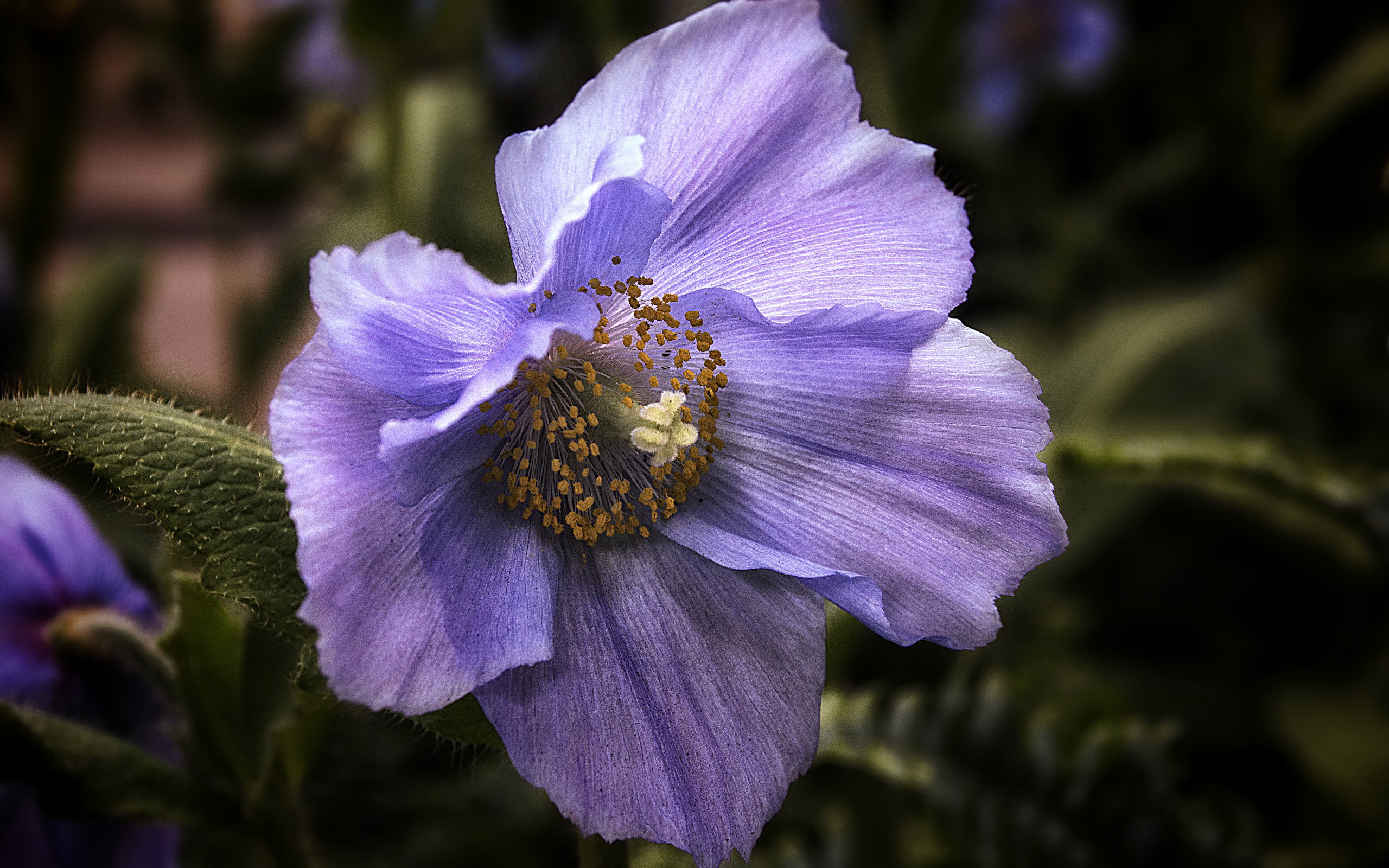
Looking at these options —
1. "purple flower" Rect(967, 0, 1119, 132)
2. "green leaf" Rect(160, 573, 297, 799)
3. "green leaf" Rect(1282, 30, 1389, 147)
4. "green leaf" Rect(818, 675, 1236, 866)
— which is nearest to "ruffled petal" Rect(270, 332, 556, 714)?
"green leaf" Rect(160, 573, 297, 799)

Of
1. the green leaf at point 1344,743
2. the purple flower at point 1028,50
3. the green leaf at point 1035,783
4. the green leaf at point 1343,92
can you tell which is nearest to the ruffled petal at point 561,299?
the green leaf at point 1035,783

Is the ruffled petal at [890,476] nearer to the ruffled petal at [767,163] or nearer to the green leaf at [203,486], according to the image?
the ruffled petal at [767,163]

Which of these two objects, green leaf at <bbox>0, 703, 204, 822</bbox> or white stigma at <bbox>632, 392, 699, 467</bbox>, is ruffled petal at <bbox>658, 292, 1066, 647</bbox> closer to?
white stigma at <bbox>632, 392, 699, 467</bbox>

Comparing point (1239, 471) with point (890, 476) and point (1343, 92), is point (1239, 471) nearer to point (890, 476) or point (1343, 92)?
point (890, 476)

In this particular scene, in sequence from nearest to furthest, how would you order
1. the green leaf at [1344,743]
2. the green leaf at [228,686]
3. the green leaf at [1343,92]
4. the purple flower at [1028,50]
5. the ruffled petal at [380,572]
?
the ruffled petal at [380,572] → the green leaf at [228,686] → the green leaf at [1344,743] → the green leaf at [1343,92] → the purple flower at [1028,50]

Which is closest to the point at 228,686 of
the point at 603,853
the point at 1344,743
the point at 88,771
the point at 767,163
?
the point at 88,771
